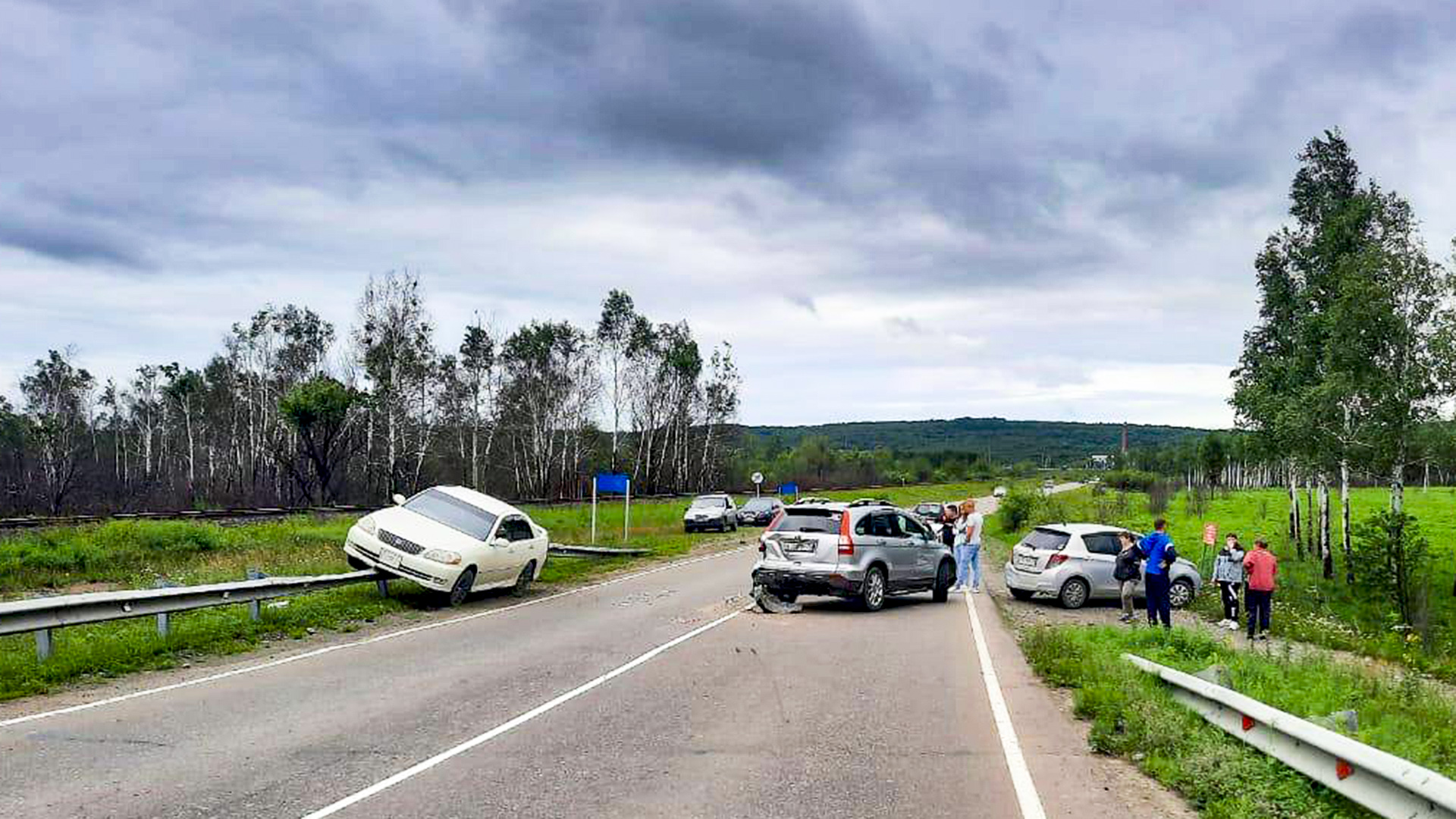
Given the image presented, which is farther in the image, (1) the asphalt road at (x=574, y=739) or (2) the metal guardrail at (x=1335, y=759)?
(1) the asphalt road at (x=574, y=739)

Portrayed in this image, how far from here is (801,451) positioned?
131 m

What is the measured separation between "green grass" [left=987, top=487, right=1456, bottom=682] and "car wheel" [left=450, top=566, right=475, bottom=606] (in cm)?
1376

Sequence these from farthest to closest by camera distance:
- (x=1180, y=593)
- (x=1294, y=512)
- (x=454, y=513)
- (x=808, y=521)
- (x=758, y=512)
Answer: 1. (x=758, y=512)
2. (x=1294, y=512)
3. (x=1180, y=593)
4. (x=454, y=513)
5. (x=808, y=521)

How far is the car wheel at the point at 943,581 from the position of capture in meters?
20.5

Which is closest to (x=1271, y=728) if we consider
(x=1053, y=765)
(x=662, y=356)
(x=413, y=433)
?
(x=1053, y=765)

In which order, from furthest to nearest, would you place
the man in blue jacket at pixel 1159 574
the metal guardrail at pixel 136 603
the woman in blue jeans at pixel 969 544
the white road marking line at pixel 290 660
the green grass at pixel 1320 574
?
the woman in blue jeans at pixel 969 544 < the green grass at pixel 1320 574 < the man in blue jacket at pixel 1159 574 < the metal guardrail at pixel 136 603 < the white road marking line at pixel 290 660

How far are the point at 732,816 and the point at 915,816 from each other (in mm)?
1071

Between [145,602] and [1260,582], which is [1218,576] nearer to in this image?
[1260,582]

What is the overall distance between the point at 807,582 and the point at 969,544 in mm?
6084

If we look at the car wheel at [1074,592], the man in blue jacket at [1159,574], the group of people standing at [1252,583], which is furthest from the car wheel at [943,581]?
the group of people standing at [1252,583]

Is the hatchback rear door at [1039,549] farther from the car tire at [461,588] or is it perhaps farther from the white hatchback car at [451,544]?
the car tire at [461,588]

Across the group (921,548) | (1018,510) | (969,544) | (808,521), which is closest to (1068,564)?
(969,544)

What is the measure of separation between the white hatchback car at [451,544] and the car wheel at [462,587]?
1 cm

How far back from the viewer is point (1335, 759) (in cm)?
614
